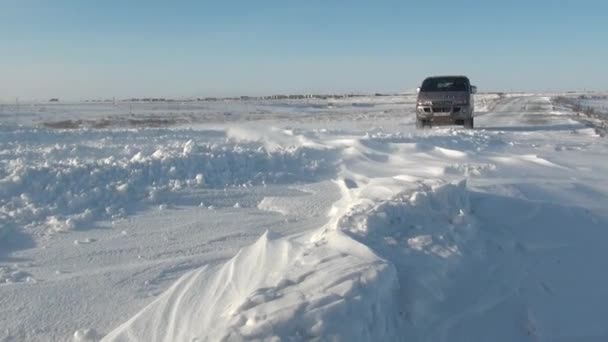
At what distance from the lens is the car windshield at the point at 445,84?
763 inches

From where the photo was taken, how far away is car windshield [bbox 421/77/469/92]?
19.4 meters

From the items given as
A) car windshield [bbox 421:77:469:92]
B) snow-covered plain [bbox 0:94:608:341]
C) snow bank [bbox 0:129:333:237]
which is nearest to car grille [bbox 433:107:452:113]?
car windshield [bbox 421:77:469:92]

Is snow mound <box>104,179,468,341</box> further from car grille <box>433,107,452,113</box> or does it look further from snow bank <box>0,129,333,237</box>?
car grille <box>433,107,452,113</box>

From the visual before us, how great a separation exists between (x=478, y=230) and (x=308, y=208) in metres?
2.54

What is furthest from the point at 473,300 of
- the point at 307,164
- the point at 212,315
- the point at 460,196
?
the point at 307,164

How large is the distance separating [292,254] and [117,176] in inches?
170

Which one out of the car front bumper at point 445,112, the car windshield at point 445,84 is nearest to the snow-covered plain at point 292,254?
the car front bumper at point 445,112

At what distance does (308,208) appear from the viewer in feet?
24.0

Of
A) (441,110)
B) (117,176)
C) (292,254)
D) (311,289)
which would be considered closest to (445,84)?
(441,110)

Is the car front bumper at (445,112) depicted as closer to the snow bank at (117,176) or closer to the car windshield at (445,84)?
the car windshield at (445,84)

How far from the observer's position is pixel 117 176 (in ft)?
Result: 26.3

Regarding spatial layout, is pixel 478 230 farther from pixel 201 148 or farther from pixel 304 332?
pixel 201 148

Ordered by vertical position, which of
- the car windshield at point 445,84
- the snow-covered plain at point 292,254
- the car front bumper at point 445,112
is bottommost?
the snow-covered plain at point 292,254

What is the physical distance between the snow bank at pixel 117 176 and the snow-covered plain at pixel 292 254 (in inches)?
1.3
